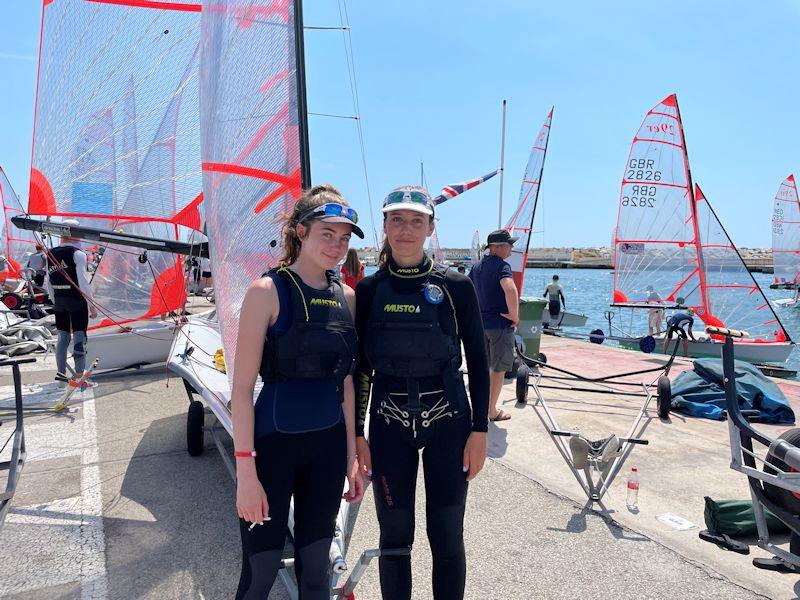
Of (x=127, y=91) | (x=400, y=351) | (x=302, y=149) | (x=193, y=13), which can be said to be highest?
(x=193, y=13)

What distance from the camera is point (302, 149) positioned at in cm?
360

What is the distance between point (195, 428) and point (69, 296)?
12.7ft

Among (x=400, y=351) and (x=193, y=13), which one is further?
(x=193, y=13)

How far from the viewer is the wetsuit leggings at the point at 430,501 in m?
1.98

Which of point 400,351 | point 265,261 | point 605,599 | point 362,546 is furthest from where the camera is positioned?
point 265,261

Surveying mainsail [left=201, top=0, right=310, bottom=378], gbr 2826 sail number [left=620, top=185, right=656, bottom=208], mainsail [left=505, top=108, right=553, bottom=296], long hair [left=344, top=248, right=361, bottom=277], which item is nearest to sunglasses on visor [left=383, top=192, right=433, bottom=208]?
mainsail [left=201, top=0, right=310, bottom=378]

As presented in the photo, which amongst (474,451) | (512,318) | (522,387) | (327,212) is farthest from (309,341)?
(522,387)

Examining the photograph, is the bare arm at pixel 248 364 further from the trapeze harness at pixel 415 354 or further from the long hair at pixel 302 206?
the trapeze harness at pixel 415 354

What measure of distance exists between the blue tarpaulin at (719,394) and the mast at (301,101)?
16.0 feet

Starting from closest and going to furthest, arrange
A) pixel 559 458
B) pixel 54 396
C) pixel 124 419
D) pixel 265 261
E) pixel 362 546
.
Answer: pixel 362 546
pixel 265 261
pixel 559 458
pixel 124 419
pixel 54 396

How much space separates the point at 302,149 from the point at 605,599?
3.28m

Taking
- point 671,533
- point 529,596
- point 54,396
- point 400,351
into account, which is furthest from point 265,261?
point 54,396

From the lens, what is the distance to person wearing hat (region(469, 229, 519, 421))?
16.9ft

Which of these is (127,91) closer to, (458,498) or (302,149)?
(302,149)
